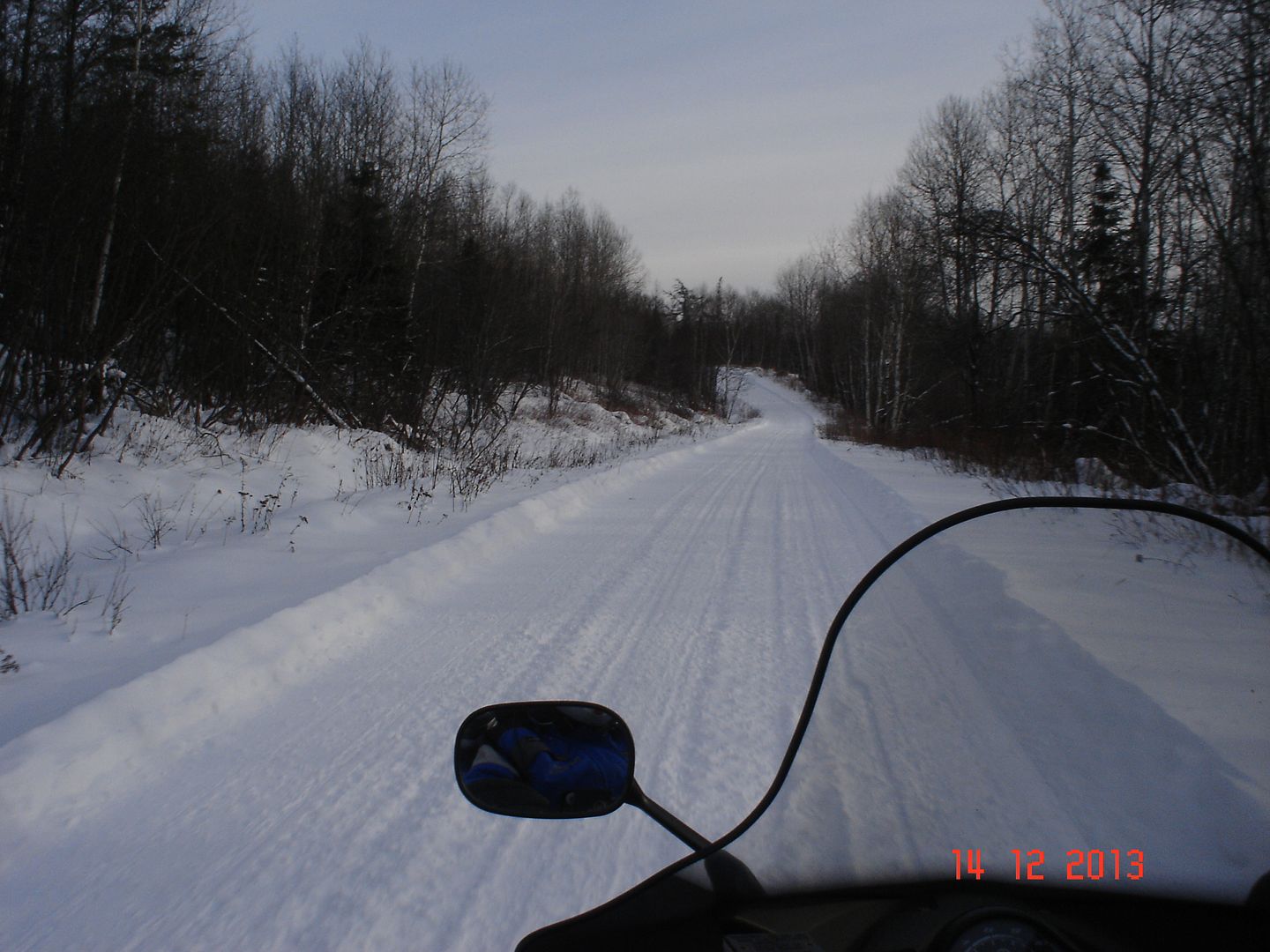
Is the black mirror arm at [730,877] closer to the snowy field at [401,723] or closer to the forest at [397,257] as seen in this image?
the snowy field at [401,723]

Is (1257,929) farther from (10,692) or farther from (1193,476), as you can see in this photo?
(1193,476)

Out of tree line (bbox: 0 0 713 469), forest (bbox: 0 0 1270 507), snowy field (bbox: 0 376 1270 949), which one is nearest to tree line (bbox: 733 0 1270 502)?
forest (bbox: 0 0 1270 507)

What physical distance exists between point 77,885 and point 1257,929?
10.1 feet

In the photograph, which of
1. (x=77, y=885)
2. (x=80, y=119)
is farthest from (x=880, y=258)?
(x=77, y=885)

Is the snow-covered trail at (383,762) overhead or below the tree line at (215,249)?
below

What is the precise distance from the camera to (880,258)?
31.3m

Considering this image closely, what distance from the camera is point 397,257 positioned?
17297 mm

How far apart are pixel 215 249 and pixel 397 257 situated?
6788 mm

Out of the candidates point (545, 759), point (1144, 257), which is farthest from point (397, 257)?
point (545, 759)

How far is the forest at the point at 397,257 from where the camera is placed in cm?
767
